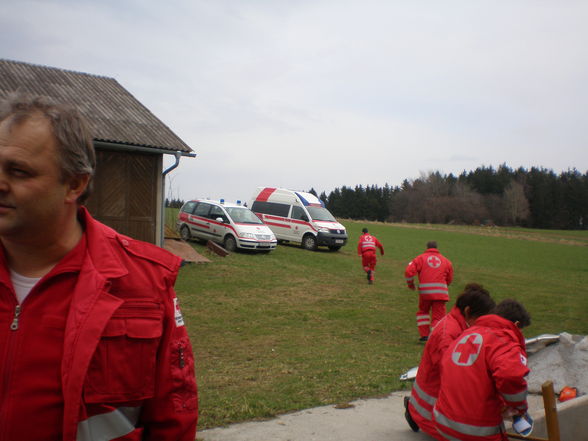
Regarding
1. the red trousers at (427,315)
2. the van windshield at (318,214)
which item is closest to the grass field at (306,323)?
the red trousers at (427,315)

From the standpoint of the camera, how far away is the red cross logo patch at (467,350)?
12.8 feet

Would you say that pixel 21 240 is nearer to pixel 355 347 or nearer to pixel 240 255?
pixel 355 347

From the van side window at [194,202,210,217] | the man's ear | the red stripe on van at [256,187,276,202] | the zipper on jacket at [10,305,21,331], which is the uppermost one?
the red stripe on van at [256,187,276,202]

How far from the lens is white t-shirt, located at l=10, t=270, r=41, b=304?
5.94 feet

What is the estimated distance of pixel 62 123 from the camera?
5.93 feet

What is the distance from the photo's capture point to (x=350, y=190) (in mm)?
126312

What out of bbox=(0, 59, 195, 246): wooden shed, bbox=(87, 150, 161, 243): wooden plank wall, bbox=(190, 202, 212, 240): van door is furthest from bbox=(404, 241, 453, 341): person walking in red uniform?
bbox=(190, 202, 212, 240): van door

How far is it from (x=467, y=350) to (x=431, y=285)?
536 centimetres

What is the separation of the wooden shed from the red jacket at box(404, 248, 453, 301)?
27.3ft

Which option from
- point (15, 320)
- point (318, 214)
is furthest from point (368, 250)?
point (15, 320)

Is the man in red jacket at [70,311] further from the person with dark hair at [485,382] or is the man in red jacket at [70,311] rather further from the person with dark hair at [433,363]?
the person with dark hair at [433,363]

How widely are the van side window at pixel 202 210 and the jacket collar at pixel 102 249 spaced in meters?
20.5

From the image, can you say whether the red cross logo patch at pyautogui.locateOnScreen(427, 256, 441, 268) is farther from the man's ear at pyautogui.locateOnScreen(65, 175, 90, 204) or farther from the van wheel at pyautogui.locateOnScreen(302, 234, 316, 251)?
the van wheel at pyautogui.locateOnScreen(302, 234, 316, 251)

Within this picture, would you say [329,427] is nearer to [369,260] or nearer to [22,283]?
[22,283]
